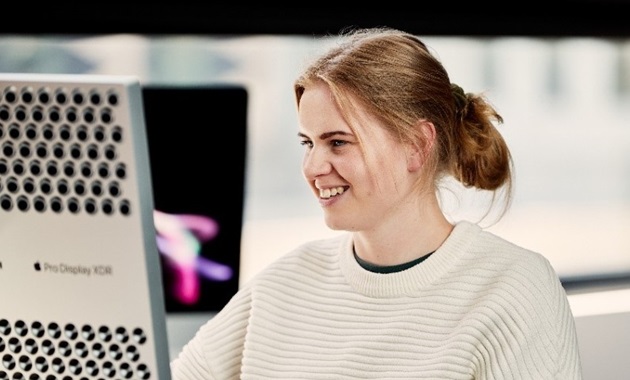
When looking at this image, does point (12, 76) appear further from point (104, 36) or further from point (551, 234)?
point (551, 234)

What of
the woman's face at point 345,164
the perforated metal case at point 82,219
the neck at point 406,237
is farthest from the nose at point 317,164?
the perforated metal case at point 82,219

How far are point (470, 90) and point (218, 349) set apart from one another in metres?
1.34

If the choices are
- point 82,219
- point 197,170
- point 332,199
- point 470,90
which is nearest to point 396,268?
point 332,199

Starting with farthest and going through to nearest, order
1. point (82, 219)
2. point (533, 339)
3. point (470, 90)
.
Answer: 1. point (470, 90)
2. point (533, 339)
3. point (82, 219)

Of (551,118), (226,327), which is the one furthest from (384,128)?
(551,118)

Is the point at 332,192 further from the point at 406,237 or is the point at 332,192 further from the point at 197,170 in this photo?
the point at 197,170

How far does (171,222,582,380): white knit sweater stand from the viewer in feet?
4.56

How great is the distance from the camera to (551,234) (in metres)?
2.96

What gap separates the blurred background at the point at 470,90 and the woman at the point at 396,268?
0.92 feet

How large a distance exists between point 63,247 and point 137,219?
0.22 ft

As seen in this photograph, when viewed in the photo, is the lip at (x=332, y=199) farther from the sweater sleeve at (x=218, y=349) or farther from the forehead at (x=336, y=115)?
the sweater sleeve at (x=218, y=349)

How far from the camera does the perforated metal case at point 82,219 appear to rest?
0.68m

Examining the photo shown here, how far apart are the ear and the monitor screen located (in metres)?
0.44

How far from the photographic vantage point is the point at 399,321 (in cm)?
149
